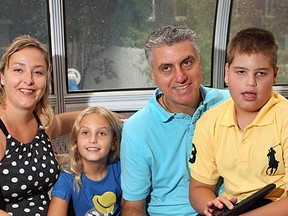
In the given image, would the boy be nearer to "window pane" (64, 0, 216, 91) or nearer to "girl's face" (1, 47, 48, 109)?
"girl's face" (1, 47, 48, 109)

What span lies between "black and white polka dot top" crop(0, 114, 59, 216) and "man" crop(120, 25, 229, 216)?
0.43 m

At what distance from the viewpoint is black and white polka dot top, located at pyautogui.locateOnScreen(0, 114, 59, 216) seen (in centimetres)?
263

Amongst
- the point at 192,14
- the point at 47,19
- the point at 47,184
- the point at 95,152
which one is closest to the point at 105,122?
the point at 95,152

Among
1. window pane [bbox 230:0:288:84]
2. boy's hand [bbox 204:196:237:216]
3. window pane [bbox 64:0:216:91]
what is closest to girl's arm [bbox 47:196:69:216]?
boy's hand [bbox 204:196:237:216]

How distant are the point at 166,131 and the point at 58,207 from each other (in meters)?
0.73

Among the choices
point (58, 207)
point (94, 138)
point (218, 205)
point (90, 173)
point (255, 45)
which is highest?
point (255, 45)

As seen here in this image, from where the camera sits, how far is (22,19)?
385 cm

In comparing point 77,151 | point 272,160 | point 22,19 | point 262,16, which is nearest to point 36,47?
point 77,151

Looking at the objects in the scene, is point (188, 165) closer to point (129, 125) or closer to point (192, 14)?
point (129, 125)

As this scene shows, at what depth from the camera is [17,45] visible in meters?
2.74

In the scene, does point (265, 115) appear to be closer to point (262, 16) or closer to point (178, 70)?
point (178, 70)

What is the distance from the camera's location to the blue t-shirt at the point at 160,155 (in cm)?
264

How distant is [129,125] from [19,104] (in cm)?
62

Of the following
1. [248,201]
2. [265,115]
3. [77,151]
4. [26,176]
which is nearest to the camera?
[248,201]
